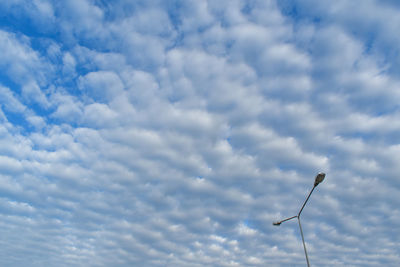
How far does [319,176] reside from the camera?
67.1ft

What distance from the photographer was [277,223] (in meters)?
29.1

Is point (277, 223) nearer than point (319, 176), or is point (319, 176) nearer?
point (319, 176)

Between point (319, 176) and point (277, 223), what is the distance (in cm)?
1154
